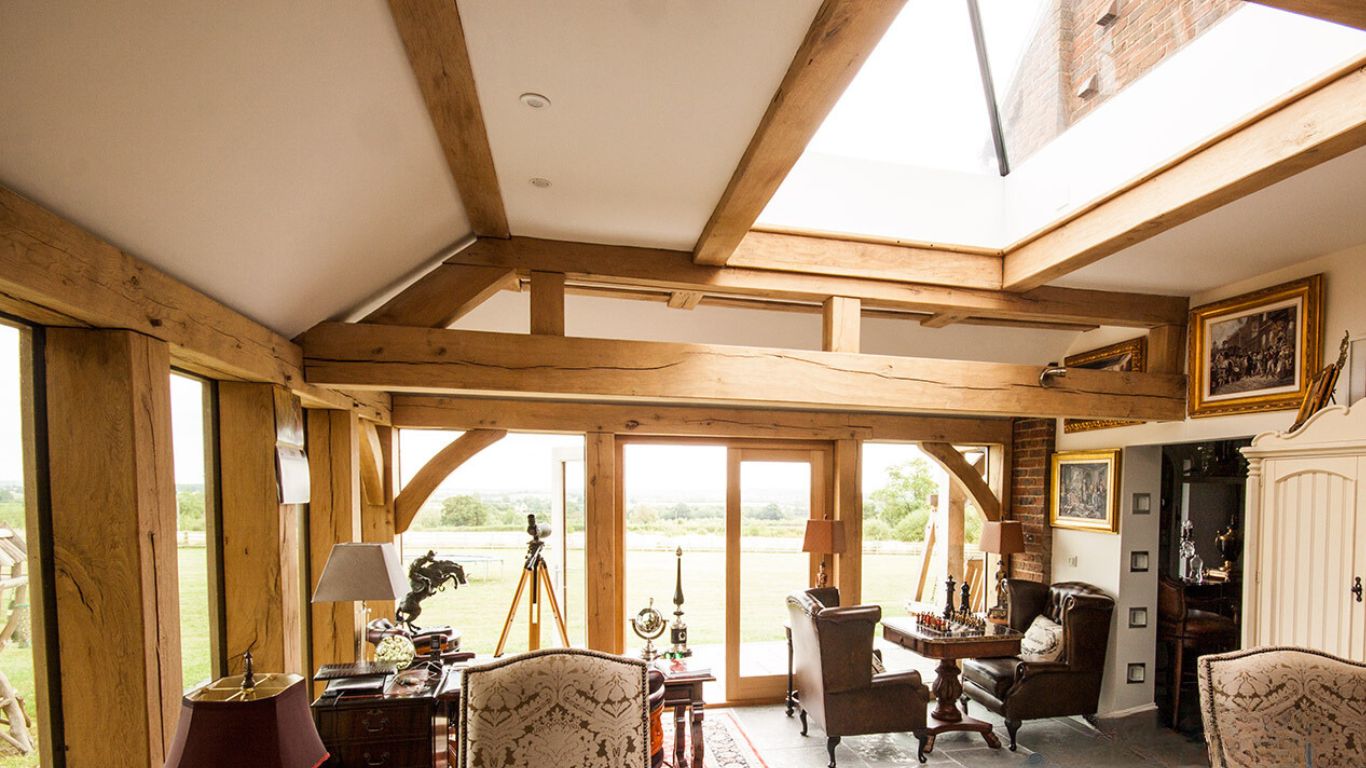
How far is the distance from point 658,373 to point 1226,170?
2.18 meters

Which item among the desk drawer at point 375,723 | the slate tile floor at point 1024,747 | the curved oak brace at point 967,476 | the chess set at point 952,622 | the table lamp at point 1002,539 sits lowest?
the slate tile floor at point 1024,747

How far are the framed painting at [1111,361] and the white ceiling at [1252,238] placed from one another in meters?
0.53

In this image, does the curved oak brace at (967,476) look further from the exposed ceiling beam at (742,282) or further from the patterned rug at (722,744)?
the patterned rug at (722,744)

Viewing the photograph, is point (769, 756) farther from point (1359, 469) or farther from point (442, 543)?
point (1359, 469)

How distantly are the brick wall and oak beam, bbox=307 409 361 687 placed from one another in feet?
15.7

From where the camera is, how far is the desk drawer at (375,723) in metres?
2.64

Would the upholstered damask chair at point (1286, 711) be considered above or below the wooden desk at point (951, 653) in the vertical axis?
above

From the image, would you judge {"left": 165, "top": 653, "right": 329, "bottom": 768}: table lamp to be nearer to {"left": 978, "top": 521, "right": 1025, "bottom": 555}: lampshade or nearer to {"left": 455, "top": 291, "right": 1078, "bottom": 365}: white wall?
{"left": 455, "top": 291, "right": 1078, "bottom": 365}: white wall

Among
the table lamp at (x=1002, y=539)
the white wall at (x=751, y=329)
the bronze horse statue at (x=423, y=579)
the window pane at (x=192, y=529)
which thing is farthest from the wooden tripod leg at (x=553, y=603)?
the table lamp at (x=1002, y=539)

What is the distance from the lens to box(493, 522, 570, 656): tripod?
454 cm

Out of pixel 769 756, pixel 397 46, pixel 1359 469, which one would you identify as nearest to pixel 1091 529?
pixel 1359 469

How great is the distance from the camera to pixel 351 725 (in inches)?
105

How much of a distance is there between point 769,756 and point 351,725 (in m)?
2.44

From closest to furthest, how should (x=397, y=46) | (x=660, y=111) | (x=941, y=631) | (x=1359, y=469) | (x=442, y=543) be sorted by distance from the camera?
1. (x=397, y=46)
2. (x=660, y=111)
3. (x=1359, y=469)
4. (x=941, y=631)
5. (x=442, y=543)
